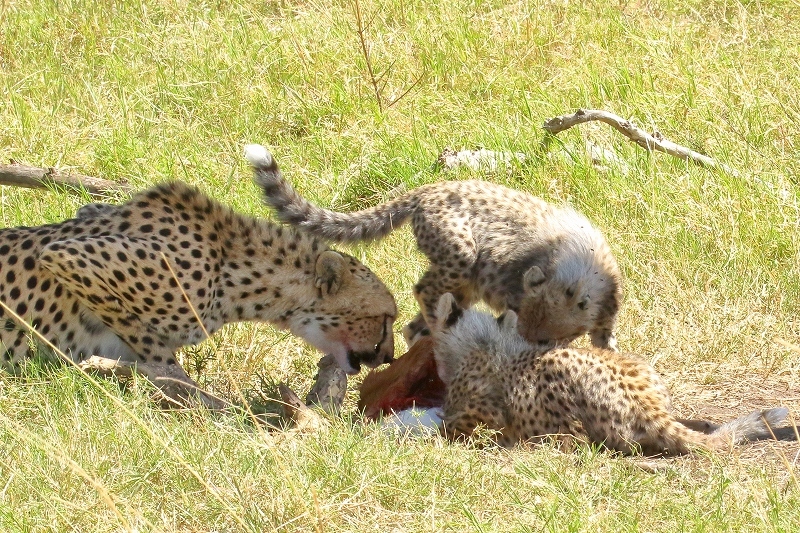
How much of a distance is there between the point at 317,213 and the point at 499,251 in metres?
0.81

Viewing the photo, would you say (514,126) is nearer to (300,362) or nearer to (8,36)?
(300,362)

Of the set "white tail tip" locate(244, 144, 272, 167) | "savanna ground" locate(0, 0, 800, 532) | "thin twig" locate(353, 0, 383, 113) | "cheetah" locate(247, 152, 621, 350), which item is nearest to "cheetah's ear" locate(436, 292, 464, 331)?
"cheetah" locate(247, 152, 621, 350)

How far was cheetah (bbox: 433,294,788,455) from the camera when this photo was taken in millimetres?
3709

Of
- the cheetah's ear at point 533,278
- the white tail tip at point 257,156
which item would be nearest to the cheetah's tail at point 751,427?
the cheetah's ear at point 533,278

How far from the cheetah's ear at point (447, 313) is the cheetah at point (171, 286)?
407 mm

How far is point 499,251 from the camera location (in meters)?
4.90

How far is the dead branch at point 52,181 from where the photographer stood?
18.2 ft

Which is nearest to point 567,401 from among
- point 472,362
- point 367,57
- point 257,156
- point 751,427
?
point 472,362

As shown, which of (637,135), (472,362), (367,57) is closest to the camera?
(472,362)

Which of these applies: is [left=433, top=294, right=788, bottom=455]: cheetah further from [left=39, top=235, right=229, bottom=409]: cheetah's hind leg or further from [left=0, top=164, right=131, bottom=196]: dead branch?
[left=0, top=164, right=131, bottom=196]: dead branch

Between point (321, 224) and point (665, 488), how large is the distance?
7.26 ft

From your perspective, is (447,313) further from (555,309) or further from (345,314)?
(555,309)

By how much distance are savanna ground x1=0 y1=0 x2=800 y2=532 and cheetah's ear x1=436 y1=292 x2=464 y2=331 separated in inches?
18.4

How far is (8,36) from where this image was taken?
24.8 ft
